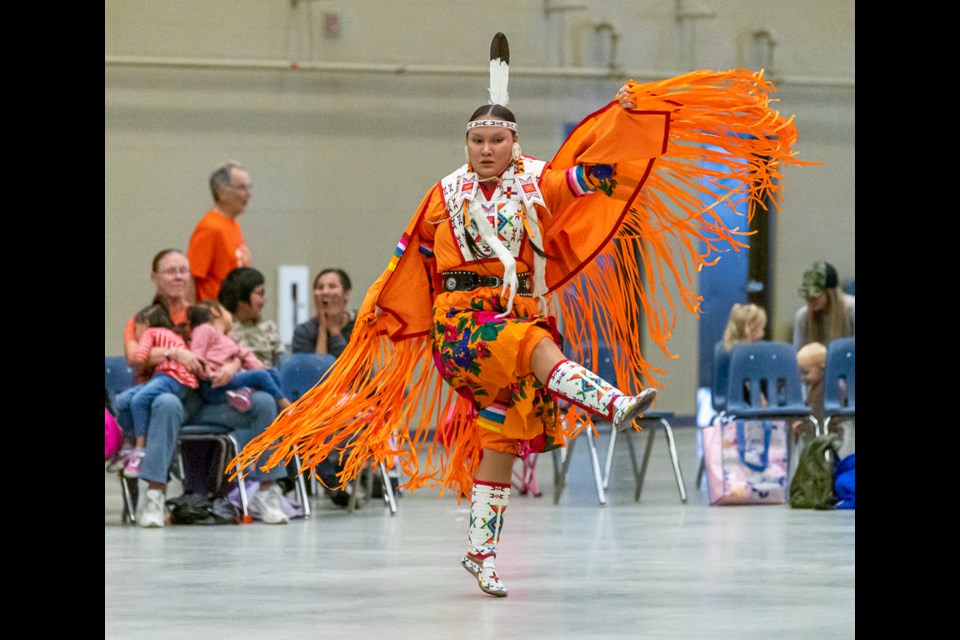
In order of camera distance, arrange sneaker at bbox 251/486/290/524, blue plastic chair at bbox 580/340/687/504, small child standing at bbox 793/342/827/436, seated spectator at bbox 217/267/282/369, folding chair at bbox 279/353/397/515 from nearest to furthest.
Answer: sneaker at bbox 251/486/290/524 < seated spectator at bbox 217/267/282/369 < folding chair at bbox 279/353/397/515 < blue plastic chair at bbox 580/340/687/504 < small child standing at bbox 793/342/827/436

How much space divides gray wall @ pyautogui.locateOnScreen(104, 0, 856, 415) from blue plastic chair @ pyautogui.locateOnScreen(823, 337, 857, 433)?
404cm

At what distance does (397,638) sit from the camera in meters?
3.90

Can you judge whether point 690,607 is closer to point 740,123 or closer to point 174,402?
point 740,123

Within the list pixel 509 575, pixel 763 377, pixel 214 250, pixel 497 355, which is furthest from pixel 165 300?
pixel 763 377

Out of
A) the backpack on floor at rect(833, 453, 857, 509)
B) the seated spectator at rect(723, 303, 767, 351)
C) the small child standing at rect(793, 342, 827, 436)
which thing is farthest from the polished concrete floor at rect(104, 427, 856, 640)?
the seated spectator at rect(723, 303, 767, 351)

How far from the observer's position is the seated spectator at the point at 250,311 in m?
7.20

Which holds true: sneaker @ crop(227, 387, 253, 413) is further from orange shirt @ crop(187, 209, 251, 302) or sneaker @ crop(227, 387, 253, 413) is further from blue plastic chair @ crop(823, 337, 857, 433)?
blue plastic chair @ crop(823, 337, 857, 433)

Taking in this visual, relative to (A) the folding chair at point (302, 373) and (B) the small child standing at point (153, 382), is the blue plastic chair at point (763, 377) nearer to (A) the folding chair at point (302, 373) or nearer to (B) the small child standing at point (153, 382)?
(A) the folding chair at point (302, 373)

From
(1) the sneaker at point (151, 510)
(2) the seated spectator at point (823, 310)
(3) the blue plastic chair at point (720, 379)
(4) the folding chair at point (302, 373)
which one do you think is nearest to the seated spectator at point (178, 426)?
(1) the sneaker at point (151, 510)

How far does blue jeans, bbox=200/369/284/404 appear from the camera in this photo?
6777mm
